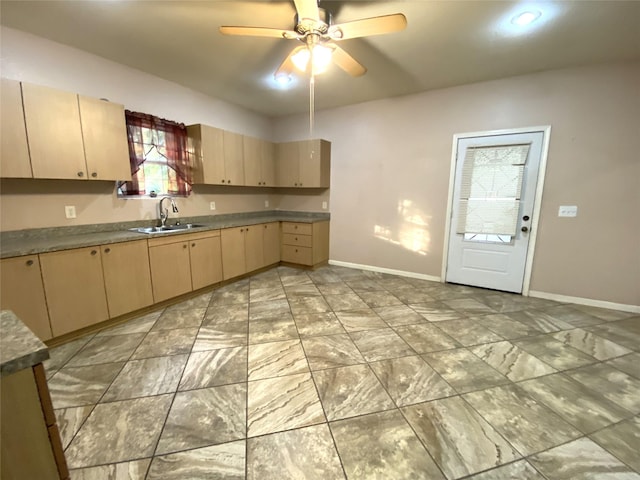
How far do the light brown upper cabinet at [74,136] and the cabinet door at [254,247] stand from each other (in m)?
1.64

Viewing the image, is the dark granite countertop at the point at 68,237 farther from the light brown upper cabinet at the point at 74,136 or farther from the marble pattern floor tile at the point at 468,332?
the marble pattern floor tile at the point at 468,332

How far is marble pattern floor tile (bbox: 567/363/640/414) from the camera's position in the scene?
1743mm

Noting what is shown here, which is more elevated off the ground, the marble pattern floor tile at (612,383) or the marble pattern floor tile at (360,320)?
the marble pattern floor tile at (360,320)

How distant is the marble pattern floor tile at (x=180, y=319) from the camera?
266 cm

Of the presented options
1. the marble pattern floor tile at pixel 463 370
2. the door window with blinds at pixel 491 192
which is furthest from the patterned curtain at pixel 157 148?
the door window with blinds at pixel 491 192

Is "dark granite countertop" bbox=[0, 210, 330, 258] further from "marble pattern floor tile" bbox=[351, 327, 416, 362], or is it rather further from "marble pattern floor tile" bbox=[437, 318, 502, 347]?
"marble pattern floor tile" bbox=[437, 318, 502, 347]

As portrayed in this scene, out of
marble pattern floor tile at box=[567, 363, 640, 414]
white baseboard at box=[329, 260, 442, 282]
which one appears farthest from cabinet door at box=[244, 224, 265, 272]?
marble pattern floor tile at box=[567, 363, 640, 414]

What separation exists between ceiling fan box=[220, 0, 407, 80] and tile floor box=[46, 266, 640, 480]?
2.39 meters

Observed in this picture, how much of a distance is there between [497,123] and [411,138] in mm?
1033

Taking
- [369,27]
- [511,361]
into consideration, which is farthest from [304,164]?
[511,361]

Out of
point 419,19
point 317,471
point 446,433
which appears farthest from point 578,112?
point 317,471

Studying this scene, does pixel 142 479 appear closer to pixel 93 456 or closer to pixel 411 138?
pixel 93 456

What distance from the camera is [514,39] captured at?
240 centimetres

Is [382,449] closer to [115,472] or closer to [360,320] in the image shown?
[115,472]
